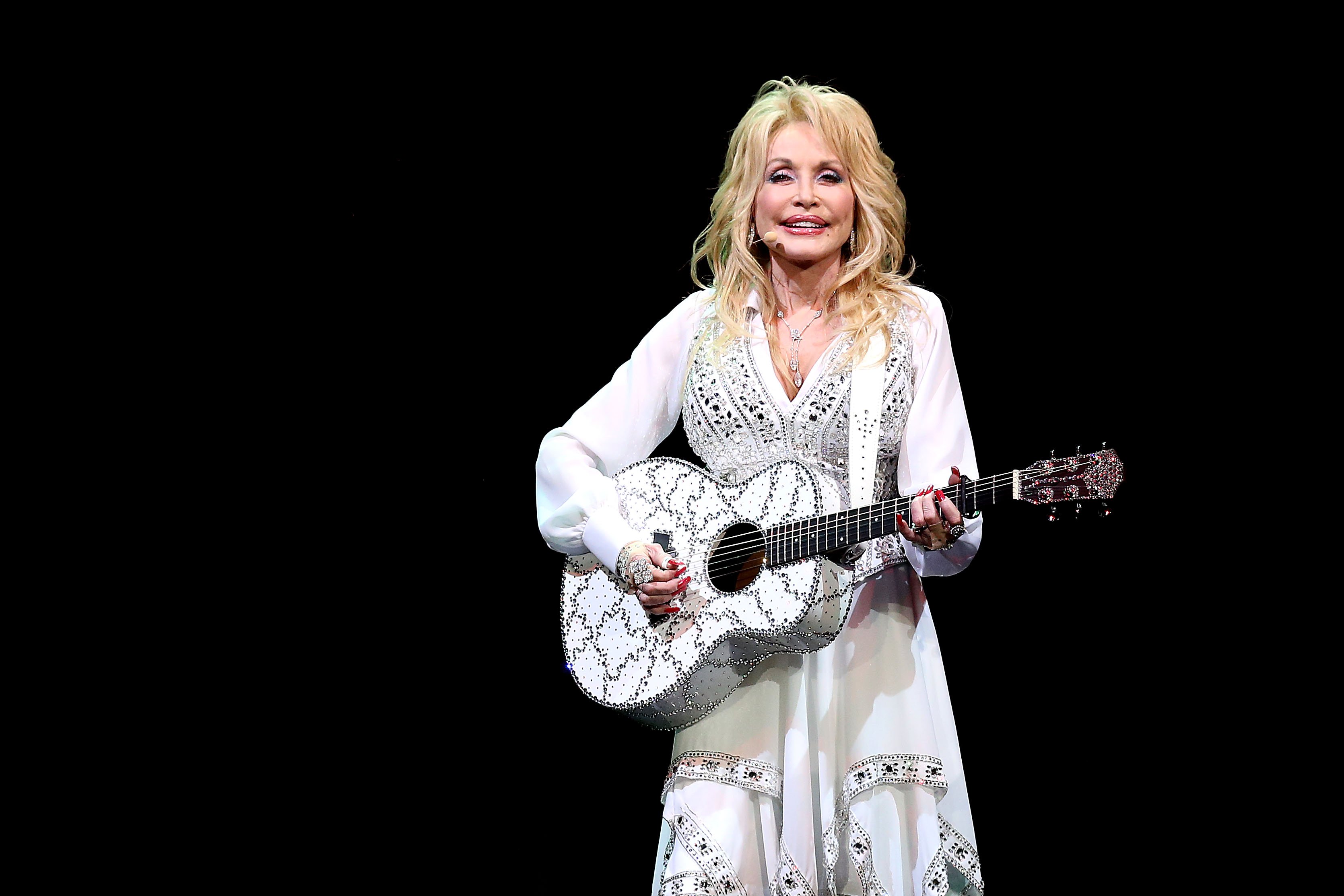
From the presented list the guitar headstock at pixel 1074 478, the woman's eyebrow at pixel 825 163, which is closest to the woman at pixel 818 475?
A: the woman's eyebrow at pixel 825 163

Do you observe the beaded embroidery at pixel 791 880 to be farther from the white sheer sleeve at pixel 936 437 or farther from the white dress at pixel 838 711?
the white sheer sleeve at pixel 936 437

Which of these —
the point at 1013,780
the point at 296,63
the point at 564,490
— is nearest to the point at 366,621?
the point at 564,490

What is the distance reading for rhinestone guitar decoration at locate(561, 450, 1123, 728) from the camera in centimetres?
224

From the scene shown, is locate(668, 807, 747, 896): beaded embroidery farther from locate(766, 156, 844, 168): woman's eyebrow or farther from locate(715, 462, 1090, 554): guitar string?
locate(766, 156, 844, 168): woman's eyebrow

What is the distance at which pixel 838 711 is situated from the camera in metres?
2.50

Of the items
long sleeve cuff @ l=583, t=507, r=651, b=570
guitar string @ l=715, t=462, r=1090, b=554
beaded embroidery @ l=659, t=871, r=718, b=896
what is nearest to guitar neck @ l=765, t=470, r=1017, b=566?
guitar string @ l=715, t=462, r=1090, b=554

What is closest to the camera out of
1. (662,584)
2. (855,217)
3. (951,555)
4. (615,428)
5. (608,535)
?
(951,555)

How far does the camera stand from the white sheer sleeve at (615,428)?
108 inches

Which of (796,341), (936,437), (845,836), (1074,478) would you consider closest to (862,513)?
(936,437)

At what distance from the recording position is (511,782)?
3795 millimetres

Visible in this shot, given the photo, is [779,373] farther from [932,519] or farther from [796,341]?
[932,519]

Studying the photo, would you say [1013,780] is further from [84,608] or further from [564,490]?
[84,608]

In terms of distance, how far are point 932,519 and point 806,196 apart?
2.48 ft

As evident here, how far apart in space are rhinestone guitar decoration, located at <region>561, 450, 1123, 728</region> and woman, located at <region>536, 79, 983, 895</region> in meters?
0.05
